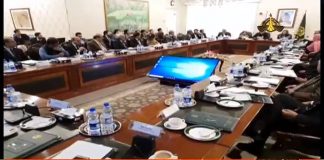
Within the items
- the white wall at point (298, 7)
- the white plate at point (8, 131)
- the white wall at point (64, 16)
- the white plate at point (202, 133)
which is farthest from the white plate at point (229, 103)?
the white wall at point (298, 7)

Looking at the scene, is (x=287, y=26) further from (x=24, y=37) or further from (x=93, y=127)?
(x=93, y=127)

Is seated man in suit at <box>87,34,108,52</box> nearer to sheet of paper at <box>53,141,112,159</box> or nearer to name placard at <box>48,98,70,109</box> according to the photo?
name placard at <box>48,98,70,109</box>

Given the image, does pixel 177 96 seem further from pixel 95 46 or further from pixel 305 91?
pixel 95 46

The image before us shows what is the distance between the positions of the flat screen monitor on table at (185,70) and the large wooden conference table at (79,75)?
171cm

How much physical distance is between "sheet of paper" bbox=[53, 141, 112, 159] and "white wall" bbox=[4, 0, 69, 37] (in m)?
5.73

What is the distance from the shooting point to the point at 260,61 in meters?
3.46

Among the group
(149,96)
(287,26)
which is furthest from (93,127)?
(287,26)

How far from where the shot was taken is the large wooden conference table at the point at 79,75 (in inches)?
114

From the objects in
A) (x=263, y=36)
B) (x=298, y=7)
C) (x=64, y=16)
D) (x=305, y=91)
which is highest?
(x=298, y=7)

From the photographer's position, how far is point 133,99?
3625 millimetres

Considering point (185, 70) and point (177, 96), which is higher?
point (185, 70)

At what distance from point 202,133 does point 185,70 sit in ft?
2.27

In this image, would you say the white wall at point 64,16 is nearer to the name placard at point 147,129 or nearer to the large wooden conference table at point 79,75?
the large wooden conference table at point 79,75

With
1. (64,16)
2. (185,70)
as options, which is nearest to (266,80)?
(185,70)
